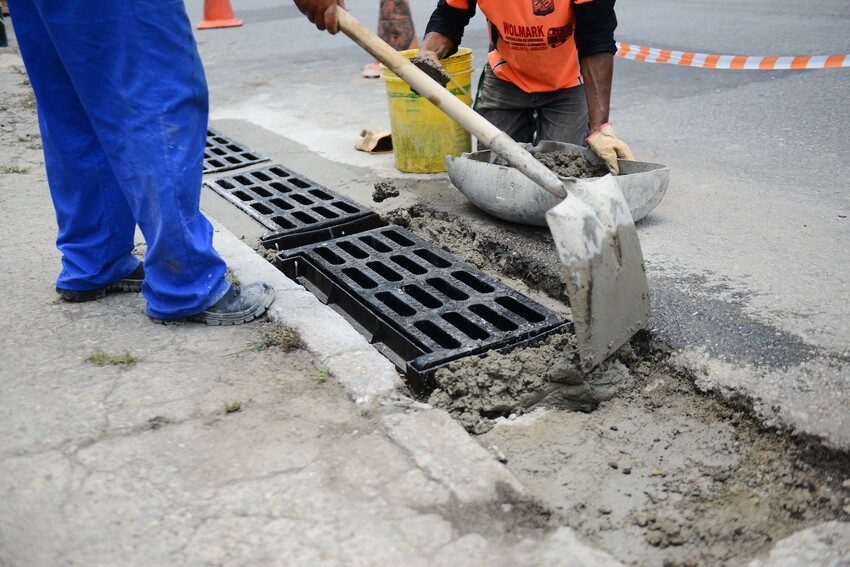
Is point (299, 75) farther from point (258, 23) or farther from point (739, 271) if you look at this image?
point (739, 271)

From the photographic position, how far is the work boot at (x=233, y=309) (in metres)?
2.54

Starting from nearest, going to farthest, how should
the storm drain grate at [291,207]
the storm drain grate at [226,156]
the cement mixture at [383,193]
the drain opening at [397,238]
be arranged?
the drain opening at [397,238], the storm drain grate at [291,207], the cement mixture at [383,193], the storm drain grate at [226,156]

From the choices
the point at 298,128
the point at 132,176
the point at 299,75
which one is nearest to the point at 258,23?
the point at 299,75

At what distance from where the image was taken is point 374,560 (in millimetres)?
1549

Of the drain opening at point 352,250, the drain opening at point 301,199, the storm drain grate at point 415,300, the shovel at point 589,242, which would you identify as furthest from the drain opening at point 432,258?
the drain opening at point 301,199

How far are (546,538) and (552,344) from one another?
0.86m

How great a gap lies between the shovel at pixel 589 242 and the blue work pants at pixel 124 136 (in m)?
0.63

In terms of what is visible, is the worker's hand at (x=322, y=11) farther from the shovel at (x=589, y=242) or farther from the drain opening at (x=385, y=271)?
the drain opening at (x=385, y=271)

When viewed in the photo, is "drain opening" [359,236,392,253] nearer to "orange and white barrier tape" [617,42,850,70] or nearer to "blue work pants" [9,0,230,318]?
"blue work pants" [9,0,230,318]

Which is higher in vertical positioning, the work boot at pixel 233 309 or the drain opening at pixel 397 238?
the work boot at pixel 233 309

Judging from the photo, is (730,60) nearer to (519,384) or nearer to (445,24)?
(445,24)

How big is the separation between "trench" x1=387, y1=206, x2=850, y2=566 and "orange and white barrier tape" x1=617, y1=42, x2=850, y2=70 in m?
3.81

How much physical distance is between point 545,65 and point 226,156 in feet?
6.69

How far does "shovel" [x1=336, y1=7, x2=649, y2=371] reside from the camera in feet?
Answer: 7.02
